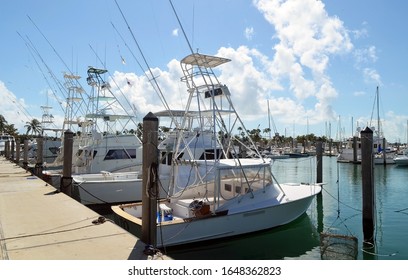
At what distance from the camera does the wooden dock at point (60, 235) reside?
20.1ft

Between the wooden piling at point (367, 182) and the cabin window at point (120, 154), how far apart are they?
1419cm

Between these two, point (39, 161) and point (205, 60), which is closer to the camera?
point (205, 60)

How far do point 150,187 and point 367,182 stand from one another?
7.01 m

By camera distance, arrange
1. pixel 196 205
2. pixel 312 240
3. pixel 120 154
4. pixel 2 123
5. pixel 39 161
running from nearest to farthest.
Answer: pixel 196 205 → pixel 312 240 → pixel 120 154 → pixel 39 161 → pixel 2 123

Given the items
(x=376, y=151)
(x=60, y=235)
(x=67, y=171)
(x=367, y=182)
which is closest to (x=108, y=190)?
(x=67, y=171)

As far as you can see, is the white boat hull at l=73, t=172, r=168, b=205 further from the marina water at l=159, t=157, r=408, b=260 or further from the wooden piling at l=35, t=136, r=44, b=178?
the wooden piling at l=35, t=136, r=44, b=178

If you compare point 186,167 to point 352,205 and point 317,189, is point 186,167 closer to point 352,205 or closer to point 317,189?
point 317,189

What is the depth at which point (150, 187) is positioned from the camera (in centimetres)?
690

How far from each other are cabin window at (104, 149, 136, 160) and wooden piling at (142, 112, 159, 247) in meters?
14.4

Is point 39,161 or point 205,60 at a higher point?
point 205,60

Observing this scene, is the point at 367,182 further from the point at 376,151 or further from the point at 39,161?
the point at 376,151

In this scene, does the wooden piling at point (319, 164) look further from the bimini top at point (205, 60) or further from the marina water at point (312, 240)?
the bimini top at point (205, 60)

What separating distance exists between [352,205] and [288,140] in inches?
4244

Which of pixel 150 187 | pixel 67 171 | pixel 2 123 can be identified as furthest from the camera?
pixel 2 123
